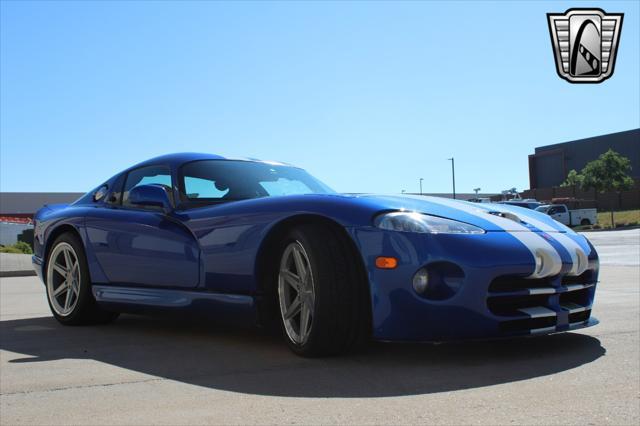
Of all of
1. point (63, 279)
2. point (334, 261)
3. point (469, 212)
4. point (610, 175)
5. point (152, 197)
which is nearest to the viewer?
point (334, 261)

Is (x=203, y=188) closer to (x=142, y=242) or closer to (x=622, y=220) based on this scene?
(x=142, y=242)

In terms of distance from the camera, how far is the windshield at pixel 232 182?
15.0 feet

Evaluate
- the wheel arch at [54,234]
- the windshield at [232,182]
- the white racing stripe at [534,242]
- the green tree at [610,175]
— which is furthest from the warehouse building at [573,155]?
A: the white racing stripe at [534,242]

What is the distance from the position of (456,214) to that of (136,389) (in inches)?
71.3

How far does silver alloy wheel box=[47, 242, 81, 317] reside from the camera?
536 centimetres

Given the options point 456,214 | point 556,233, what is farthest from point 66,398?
point 556,233

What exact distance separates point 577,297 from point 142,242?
277cm

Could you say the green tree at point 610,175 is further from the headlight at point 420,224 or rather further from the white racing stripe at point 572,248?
the headlight at point 420,224

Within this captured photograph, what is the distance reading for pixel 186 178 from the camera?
15.5ft

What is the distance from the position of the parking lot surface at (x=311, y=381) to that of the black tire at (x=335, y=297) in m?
0.10

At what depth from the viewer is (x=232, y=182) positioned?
4668 millimetres

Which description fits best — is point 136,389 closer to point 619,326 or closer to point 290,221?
point 290,221

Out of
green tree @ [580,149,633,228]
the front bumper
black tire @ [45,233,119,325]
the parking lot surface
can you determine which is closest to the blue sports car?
the front bumper

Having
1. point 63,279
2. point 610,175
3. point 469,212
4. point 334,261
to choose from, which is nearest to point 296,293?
point 334,261
